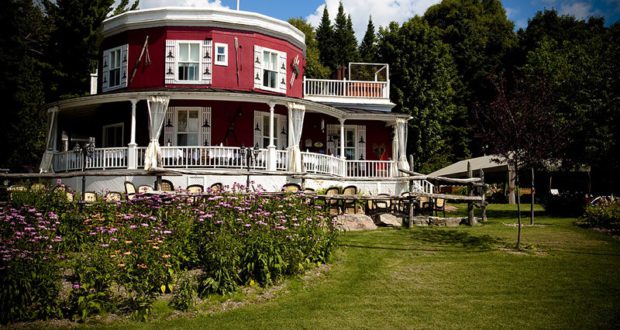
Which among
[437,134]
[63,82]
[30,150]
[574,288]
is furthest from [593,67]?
[63,82]

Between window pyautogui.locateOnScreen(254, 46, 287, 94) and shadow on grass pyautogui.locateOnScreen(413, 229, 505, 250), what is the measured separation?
40.7ft

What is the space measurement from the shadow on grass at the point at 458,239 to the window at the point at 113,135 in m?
16.5

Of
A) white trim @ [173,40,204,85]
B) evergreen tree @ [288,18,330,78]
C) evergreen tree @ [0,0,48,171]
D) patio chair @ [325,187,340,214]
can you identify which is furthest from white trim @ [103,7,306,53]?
evergreen tree @ [288,18,330,78]

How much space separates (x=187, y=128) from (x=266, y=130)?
364cm

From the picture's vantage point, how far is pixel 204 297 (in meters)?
8.63

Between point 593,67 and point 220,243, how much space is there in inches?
923

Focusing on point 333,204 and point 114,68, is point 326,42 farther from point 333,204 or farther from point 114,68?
point 333,204

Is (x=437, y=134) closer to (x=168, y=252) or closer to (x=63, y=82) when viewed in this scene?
(x=63, y=82)

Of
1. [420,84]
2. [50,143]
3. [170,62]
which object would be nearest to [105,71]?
[170,62]

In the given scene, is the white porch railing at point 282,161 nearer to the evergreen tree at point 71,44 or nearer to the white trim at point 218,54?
the white trim at point 218,54

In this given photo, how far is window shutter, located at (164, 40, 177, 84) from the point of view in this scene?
23.8m

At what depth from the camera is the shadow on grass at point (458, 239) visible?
44.8 feet

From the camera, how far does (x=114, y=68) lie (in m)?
25.5

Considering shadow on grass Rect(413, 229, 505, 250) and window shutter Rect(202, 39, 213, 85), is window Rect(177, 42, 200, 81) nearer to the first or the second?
window shutter Rect(202, 39, 213, 85)
